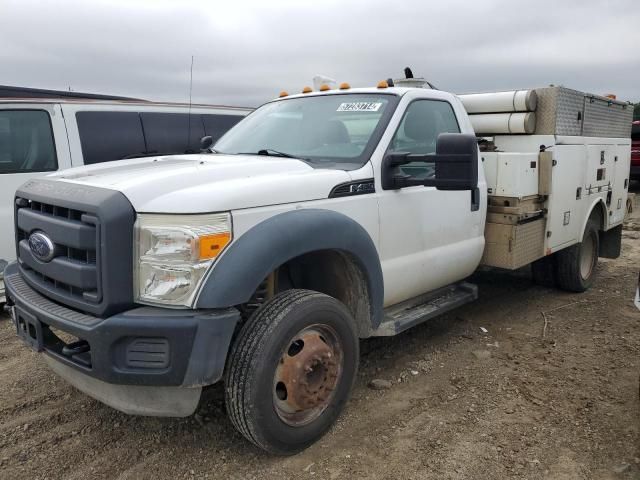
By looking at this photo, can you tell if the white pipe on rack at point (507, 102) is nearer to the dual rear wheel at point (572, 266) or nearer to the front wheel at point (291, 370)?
the dual rear wheel at point (572, 266)

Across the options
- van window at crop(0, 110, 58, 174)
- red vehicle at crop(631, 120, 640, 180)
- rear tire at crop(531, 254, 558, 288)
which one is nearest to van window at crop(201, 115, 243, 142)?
van window at crop(0, 110, 58, 174)

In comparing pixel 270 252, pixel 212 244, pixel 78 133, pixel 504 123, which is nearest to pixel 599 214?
pixel 504 123

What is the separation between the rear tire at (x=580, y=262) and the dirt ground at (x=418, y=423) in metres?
1.14

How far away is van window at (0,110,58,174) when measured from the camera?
531 centimetres

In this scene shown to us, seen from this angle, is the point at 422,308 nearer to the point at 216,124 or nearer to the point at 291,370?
the point at 291,370

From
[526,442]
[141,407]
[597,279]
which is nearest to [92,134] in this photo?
[141,407]

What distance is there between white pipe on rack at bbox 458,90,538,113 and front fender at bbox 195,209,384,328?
2.41m

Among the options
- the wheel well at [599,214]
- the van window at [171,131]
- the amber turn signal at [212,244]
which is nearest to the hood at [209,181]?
the amber turn signal at [212,244]

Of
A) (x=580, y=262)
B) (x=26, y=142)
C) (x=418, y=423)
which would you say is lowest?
(x=418, y=423)

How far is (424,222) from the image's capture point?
388 centimetres

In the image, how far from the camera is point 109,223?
2.52 metres

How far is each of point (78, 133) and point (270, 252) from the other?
3.93 m

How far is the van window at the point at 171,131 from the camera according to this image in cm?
654

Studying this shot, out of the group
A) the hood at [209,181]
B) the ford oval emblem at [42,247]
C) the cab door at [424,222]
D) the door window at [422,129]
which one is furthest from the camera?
the door window at [422,129]
